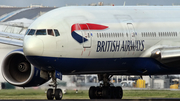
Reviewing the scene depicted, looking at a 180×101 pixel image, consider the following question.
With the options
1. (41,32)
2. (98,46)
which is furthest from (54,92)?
(98,46)

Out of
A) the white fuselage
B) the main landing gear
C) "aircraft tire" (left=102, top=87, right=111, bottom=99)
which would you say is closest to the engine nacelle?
the main landing gear

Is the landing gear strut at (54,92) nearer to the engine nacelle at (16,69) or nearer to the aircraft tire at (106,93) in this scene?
the engine nacelle at (16,69)

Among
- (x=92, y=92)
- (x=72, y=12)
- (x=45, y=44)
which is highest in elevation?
(x=72, y=12)

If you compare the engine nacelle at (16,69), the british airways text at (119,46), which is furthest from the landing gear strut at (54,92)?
the engine nacelle at (16,69)

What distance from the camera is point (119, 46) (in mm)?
21344

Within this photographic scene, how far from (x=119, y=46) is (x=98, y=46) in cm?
111

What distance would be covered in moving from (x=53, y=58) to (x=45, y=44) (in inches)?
26.8

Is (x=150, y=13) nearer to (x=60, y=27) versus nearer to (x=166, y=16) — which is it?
(x=166, y=16)

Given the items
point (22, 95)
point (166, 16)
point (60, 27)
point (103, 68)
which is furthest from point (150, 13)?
point (22, 95)

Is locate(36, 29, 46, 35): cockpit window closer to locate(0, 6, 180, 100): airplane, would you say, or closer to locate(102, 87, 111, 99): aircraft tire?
locate(0, 6, 180, 100): airplane

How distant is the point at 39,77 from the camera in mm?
22578

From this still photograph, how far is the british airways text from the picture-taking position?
68.4 feet

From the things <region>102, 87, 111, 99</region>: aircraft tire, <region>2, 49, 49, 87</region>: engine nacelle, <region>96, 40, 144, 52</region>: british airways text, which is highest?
<region>96, 40, 144, 52</region>: british airways text

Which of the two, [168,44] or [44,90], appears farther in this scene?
[44,90]
